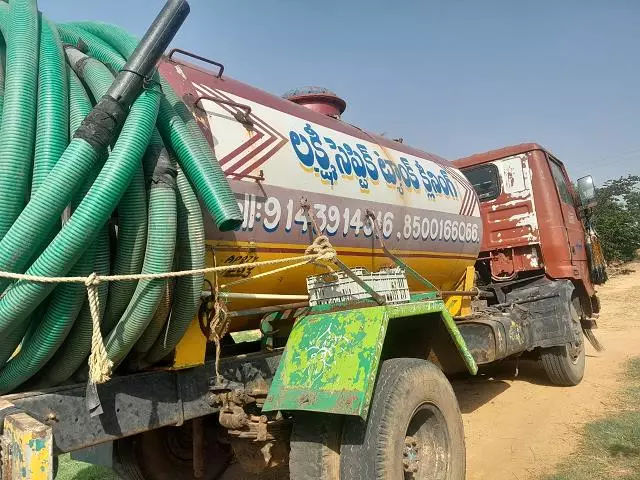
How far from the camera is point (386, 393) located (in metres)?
2.75

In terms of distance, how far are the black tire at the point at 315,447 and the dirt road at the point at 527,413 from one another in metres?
1.73

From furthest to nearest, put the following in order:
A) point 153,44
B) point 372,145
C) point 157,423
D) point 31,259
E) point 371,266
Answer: point 372,145
point 371,266
point 157,423
point 153,44
point 31,259

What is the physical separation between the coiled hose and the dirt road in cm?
291

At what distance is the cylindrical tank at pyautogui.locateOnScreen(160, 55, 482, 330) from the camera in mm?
2781

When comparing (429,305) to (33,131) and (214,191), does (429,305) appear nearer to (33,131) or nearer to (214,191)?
(214,191)

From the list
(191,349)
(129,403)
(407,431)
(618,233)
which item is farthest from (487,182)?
(618,233)

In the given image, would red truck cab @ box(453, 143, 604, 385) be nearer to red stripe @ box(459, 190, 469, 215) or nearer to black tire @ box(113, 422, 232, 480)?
red stripe @ box(459, 190, 469, 215)

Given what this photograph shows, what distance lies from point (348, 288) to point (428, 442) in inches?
40.7

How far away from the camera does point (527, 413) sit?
17.7 ft

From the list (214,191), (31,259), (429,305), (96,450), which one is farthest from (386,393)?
(31,259)

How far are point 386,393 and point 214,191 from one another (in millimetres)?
1395

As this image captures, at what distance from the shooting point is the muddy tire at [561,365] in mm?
6227

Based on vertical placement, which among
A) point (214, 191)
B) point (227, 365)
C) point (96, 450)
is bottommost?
point (96, 450)

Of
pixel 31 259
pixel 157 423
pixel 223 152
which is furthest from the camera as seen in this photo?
pixel 223 152
